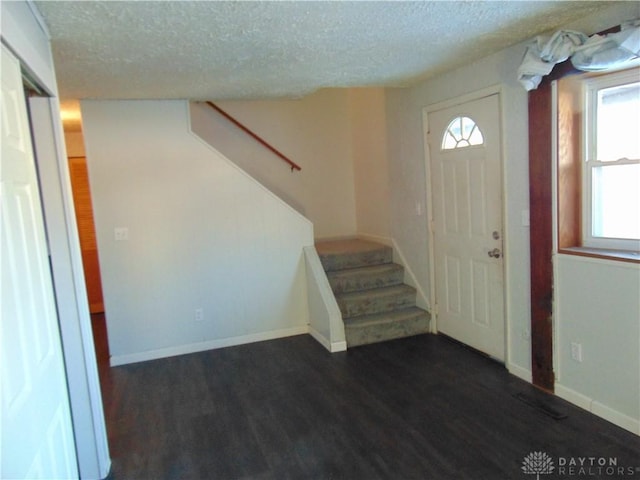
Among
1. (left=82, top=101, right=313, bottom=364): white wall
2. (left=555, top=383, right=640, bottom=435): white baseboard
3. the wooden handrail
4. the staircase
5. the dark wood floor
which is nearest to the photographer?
the dark wood floor

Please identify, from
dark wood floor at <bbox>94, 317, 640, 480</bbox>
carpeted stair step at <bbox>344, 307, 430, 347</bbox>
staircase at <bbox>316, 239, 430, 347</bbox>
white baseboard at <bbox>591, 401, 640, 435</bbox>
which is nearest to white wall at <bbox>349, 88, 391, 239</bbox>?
→ staircase at <bbox>316, 239, 430, 347</bbox>

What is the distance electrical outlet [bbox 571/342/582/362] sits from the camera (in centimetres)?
267

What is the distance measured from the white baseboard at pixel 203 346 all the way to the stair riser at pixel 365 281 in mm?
552

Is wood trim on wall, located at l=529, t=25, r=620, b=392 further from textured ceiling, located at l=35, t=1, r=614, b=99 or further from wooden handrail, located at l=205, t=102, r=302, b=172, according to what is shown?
wooden handrail, located at l=205, t=102, r=302, b=172

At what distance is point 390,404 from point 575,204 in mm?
1772

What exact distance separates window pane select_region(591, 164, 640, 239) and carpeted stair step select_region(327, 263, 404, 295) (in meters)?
2.11

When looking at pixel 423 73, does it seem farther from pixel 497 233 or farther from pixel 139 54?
pixel 139 54

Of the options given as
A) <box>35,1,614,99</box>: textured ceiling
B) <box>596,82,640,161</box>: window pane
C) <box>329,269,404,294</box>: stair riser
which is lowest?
<box>329,269,404,294</box>: stair riser

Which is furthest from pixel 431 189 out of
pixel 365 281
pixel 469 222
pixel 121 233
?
pixel 121 233

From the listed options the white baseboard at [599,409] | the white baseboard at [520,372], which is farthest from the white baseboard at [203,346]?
the white baseboard at [599,409]

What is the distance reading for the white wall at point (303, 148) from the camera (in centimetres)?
512

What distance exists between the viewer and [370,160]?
5.14 meters

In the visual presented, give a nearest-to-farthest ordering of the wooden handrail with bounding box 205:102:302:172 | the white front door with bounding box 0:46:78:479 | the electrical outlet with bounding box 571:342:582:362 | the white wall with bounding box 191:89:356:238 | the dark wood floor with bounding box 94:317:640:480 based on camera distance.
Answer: the white front door with bounding box 0:46:78:479, the dark wood floor with bounding box 94:317:640:480, the electrical outlet with bounding box 571:342:582:362, the wooden handrail with bounding box 205:102:302:172, the white wall with bounding box 191:89:356:238

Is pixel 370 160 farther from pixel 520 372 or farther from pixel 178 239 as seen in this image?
pixel 520 372
